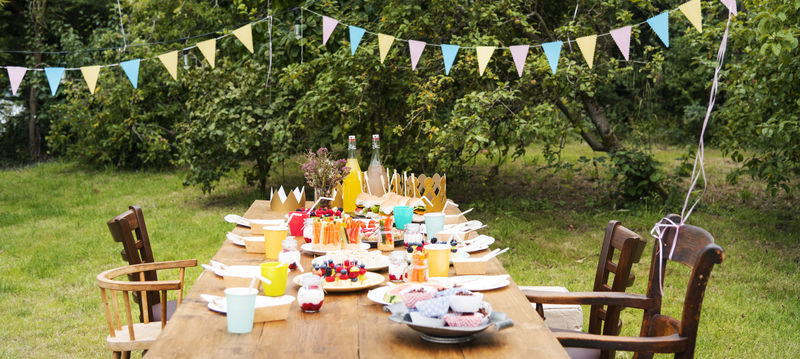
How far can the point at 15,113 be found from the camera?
1208 centimetres

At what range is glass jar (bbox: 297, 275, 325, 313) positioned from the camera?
5.63 ft

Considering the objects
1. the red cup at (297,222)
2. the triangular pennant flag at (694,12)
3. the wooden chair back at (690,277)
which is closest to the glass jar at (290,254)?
the red cup at (297,222)

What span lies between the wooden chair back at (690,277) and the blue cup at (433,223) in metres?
0.78

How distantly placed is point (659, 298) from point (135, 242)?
6.07 ft

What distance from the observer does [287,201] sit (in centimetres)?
334

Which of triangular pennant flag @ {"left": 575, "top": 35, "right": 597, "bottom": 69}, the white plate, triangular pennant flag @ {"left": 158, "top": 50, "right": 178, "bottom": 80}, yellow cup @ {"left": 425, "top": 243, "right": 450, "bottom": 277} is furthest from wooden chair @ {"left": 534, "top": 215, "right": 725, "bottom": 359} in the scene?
triangular pennant flag @ {"left": 158, "top": 50, "right": 178, "bottom": 80}

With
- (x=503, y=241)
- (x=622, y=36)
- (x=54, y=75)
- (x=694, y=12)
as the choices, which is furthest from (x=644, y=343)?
(x=503, y=241)

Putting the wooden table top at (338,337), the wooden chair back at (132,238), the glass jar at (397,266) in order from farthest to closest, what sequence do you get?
the wooden chair back at (132,238) → the glass jar at (397,266) → the wooden table top at (338,337)

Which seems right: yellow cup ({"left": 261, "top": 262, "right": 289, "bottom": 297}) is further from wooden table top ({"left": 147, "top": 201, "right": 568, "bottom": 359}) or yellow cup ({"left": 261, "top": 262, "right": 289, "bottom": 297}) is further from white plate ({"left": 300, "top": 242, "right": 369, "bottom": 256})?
white plate ({"left": 300, "top": 242, "right": 369, "bottom": 256})

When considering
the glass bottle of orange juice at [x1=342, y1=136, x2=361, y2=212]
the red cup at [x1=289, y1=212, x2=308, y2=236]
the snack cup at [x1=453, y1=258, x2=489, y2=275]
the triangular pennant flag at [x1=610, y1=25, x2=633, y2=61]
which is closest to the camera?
the snack cup at [x1=453, y1=258, x2=489, y2=275]

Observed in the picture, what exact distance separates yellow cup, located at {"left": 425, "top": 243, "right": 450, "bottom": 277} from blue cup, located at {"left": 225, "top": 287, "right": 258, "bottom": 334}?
2.02ft

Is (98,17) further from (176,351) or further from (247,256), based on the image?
(176,351)

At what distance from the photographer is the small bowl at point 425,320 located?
1.50m

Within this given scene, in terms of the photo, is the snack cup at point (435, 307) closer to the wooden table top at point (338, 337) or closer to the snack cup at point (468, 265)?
the wooden table top at point (338, 337)
